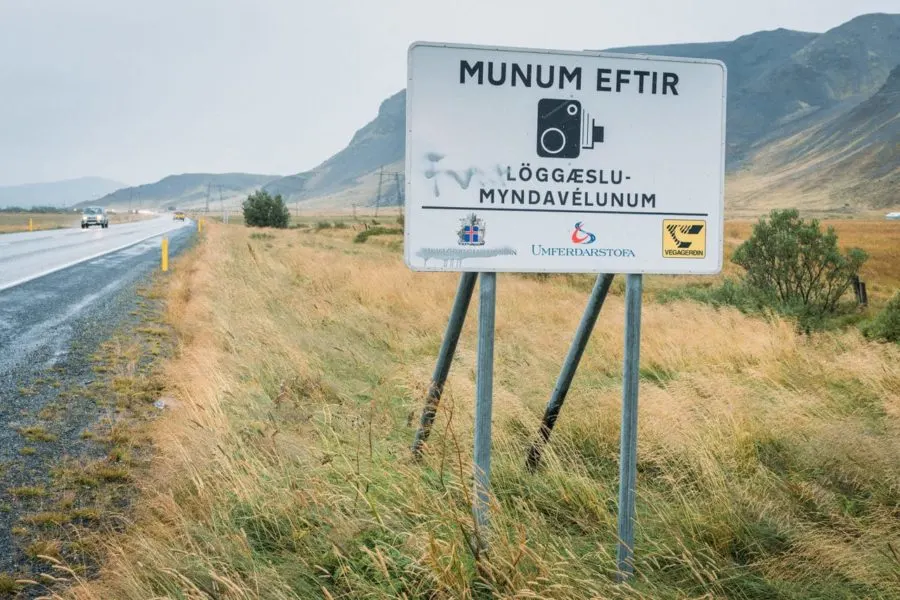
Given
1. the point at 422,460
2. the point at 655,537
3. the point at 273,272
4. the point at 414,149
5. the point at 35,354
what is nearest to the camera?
the point at 414,149

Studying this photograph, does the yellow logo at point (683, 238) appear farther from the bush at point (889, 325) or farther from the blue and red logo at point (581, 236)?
the bush at point (889, 325)

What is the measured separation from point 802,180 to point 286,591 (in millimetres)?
179371

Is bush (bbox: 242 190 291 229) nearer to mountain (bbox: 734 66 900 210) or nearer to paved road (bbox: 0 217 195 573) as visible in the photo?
paved road (bbox: 0 217 195 573)

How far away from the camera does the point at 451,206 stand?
290cm

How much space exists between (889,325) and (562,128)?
735 cm

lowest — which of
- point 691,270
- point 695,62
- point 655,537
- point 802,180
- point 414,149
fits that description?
point 655,537

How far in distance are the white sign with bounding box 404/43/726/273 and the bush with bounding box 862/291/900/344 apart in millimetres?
6696

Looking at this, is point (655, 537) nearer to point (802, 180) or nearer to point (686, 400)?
point (686, 400)

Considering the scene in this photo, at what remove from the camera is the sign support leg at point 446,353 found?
11.0ft

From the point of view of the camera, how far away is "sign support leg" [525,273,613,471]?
3.35 meters

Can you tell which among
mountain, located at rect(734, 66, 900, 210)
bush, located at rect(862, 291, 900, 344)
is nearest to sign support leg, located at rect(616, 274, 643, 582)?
bush, located at rect(862, 291, 900, 344)

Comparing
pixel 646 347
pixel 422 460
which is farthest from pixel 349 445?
pixel 646 347

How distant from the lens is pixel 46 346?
26.3 ft

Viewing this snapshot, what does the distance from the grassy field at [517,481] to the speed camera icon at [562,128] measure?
128 cm
